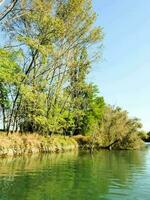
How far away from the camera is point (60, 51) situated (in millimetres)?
43938

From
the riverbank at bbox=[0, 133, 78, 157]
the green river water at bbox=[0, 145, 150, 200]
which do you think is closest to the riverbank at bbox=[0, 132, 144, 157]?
the riverbank at bbox=[0, 133, 78, 157]

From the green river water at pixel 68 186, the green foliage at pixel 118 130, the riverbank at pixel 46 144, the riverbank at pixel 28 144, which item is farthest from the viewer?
the green foliage at pixel 118 130

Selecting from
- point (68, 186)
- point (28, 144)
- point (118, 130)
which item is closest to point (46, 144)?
point (28, 144)

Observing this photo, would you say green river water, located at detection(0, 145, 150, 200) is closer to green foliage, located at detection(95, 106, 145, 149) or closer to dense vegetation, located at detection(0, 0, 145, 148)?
dense vegetation, located at detection(0, 0, 145, 148)

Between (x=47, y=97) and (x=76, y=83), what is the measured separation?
25.2 ft

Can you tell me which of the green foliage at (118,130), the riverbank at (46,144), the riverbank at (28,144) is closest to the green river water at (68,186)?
the riverbank at (28,144)

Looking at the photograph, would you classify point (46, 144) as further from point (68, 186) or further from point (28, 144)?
point (68, 186)

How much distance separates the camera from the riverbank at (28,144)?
33053 millimetres

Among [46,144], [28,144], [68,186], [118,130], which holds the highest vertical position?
[118,130]

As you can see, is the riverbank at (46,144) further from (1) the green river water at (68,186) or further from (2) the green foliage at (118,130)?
(1) the green river water at (68,186)

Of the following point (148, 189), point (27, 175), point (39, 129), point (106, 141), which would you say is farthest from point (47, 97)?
point (148, 189)

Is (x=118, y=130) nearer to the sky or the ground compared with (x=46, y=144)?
nearer to the sky

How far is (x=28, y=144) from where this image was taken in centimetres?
3750

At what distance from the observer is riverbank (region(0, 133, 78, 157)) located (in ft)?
108
